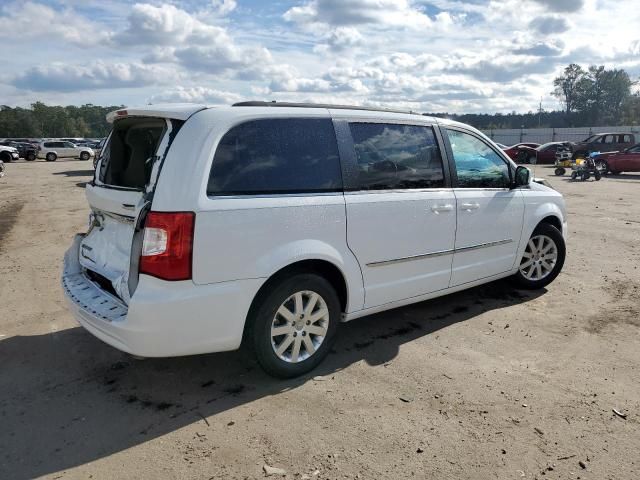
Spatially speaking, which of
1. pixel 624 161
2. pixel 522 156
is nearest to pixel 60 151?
pixel 522 156

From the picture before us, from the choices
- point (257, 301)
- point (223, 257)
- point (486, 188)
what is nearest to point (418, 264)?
point (486, 188)

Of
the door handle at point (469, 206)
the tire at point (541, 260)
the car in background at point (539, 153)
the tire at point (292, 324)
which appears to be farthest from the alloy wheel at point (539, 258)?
the car in background at point (539, 153)

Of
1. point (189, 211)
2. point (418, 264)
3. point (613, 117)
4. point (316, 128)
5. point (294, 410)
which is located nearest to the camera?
point (189, 211)

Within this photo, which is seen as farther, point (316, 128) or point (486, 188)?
point (486, 188)

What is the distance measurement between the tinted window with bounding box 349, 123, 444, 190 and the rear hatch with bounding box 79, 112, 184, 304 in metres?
1.39

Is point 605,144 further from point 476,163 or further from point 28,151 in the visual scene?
point 28,151

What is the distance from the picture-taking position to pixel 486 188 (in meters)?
4.95

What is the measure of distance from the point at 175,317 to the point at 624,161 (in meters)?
25.8

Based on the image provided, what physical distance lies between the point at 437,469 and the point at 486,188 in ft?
9.53

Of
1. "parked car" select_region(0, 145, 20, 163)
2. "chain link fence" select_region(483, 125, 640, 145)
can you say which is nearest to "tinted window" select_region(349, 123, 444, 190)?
"parked car" select_region(0, 145, 20, 163)

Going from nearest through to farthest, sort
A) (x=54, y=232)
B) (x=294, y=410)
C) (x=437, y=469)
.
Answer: (x=437, y=469)
(x=294, y=410)
(x=54, y=232)

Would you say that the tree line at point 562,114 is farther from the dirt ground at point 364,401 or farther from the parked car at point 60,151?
the dirt ground at point 364,401

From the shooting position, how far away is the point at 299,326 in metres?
3.70

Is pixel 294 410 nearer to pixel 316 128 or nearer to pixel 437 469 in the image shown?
pixel 437 469
